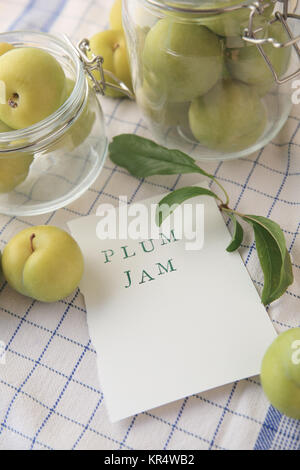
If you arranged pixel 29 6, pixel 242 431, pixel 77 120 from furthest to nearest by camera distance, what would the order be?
pixel 29 6
pixel 77 120
pixel 242 431

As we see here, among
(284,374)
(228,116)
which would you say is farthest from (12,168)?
(284,374)

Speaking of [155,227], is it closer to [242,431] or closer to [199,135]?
[199,135]

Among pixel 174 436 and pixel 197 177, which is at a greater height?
pixel 197 177

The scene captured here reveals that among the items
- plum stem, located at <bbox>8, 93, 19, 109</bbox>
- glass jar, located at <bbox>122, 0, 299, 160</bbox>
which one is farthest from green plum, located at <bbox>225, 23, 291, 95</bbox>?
plum stem, located at <bbox>8, 93, 19, 109</bbox>

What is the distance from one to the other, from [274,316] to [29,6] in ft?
2.37

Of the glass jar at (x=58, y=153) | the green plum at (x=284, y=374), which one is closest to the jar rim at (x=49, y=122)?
the glass jar at (x=58, y=153)

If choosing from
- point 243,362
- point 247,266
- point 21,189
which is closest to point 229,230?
point 247,266

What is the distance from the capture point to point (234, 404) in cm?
54

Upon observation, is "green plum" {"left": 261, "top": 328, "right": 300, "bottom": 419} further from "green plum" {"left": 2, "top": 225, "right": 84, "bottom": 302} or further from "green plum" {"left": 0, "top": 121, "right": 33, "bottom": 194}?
"green plum" {"left": 0, "top": 121, "right": 33, "bottom": 194}

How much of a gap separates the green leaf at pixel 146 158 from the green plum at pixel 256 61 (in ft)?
0.39

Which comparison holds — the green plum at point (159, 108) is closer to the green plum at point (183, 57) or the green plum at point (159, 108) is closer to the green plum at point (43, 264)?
the green plum at point (183, 57)

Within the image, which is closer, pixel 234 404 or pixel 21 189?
pixel 234 404

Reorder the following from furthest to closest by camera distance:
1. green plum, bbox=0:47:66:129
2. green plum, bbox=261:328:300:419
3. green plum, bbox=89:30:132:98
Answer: green plum, bbox=89:30:132:98 → green plum, bbox=0:47:66:129 → green plum, bbox=261:328:300:419

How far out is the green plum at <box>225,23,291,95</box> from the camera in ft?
1.93
